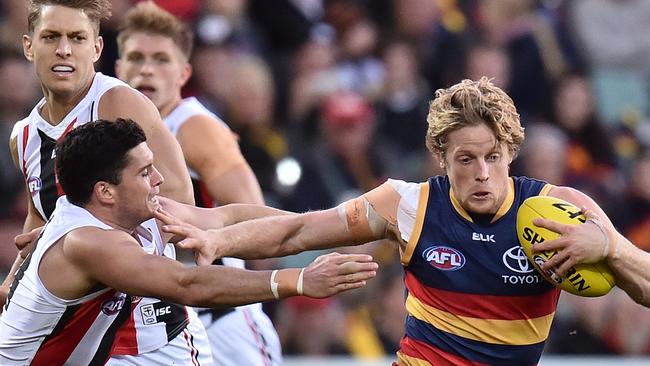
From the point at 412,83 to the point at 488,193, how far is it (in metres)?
5.32

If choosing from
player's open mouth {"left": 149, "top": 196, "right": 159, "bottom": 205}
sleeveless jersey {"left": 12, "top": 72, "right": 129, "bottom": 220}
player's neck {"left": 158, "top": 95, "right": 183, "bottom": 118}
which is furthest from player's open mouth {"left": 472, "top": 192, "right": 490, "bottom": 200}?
player's neck {"left": 158, "top": 95, "right": 183, "bottom": 118}

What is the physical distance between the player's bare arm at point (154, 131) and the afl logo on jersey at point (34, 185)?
503 mm

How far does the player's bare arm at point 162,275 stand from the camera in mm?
4980

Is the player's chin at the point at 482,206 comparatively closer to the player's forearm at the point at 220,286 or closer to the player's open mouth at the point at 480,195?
the player's open mouth at the point at 480,195

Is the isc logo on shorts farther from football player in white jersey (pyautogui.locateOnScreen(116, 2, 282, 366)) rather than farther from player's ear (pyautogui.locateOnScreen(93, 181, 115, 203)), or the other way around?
football player in white jersey (pyautogui.locateOnScreen(116, 2, 282, 366))

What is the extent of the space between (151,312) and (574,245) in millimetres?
2077

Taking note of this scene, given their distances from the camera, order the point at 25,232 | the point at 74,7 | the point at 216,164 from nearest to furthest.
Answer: the point at 74,7 < the point at 25,232 < the point at 216,164

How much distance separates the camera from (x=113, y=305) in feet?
18.1

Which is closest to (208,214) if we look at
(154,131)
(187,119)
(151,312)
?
(154,131)

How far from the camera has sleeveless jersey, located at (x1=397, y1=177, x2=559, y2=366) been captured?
5484 millimetres

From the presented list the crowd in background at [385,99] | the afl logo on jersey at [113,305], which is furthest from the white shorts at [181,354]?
the crowd in background at [385,99]

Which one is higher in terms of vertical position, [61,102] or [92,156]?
[61,102]

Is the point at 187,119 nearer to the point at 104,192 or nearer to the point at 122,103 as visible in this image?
the point at 122,103

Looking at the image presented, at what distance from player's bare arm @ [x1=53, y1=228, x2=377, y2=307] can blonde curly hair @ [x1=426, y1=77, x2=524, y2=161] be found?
96 cm
